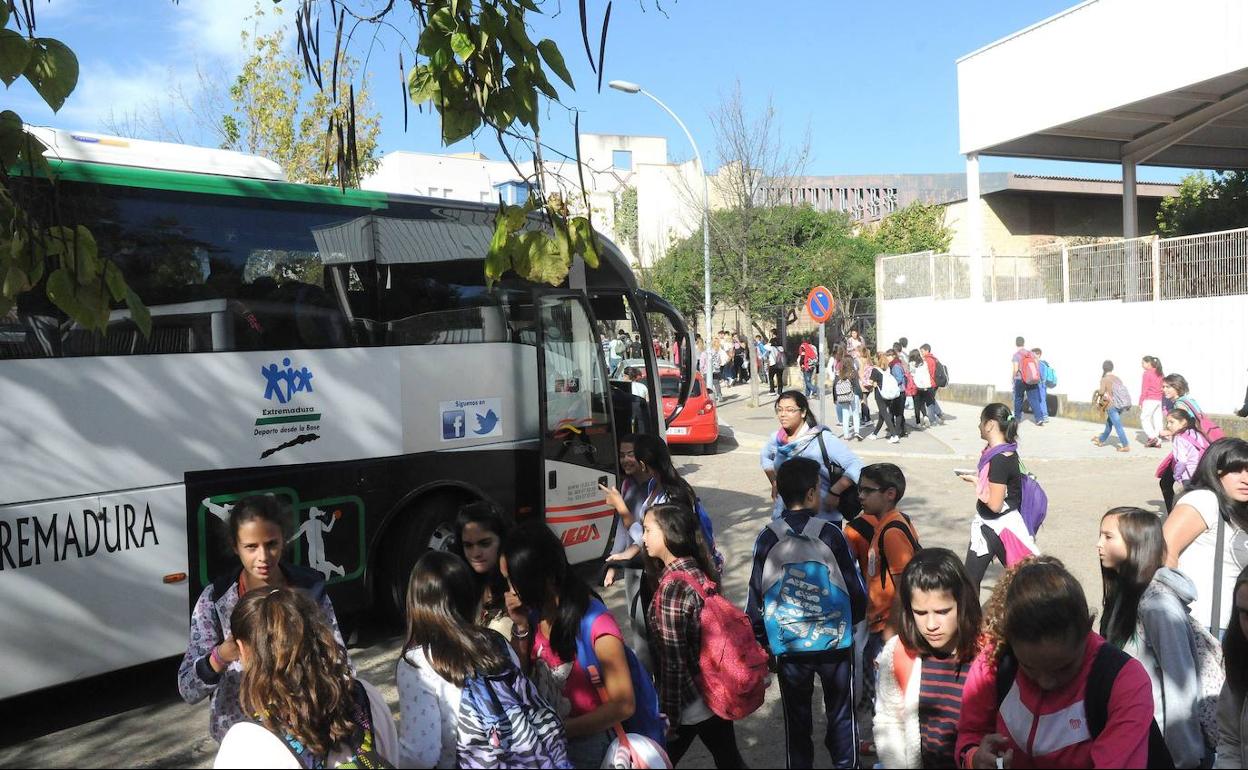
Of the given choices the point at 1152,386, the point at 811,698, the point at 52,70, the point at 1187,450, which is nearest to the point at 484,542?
the point at 811,698

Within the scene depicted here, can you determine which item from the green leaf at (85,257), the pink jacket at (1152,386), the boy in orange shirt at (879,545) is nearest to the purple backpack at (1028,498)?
the boy in orange shirt at (879,545)

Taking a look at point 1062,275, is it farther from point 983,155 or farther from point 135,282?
point 135,282

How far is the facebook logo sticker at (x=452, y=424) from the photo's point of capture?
7539 millimetres

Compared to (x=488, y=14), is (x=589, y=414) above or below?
below

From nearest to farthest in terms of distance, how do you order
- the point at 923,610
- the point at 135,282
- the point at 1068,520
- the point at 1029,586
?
the point at 1029,586, the point at 923,610, the point at 135,282, the point at 1068,520

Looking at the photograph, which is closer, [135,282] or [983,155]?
[135,282]

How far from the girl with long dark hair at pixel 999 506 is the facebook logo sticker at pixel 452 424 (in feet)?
12.1

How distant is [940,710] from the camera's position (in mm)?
3145

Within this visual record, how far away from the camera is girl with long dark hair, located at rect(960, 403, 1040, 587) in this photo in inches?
227

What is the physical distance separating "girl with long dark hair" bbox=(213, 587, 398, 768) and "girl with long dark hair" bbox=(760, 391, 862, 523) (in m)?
3.53

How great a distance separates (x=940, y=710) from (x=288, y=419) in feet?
15.6

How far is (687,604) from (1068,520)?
8688 millimetres

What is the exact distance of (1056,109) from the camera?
74.5ft

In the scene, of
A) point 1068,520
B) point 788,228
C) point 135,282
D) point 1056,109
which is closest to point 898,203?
point 788,228
